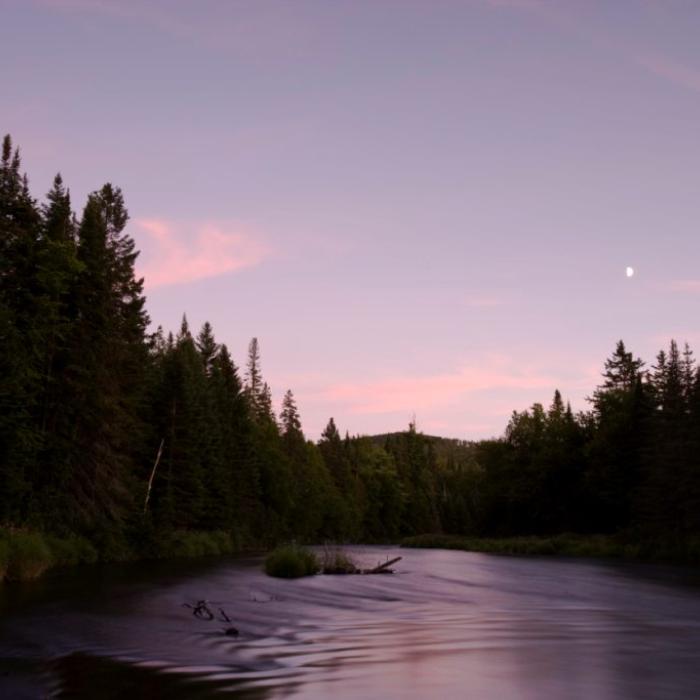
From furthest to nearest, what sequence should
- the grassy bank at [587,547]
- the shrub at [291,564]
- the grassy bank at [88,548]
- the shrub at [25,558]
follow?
the grassy bank at [587,547] → the shrub at [291,564] → the grassy bank at [88,548] → the shrub at [25,558]

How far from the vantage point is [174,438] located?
58719 mm

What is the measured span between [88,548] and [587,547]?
132 feet

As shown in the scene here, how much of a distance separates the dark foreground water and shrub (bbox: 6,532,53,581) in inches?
44.7

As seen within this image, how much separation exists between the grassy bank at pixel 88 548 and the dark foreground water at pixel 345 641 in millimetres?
1539

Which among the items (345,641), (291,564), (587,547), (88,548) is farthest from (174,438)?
(345,641)

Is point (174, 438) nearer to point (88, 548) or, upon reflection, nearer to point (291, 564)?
point (88, 548)

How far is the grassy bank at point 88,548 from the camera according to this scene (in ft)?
90.1

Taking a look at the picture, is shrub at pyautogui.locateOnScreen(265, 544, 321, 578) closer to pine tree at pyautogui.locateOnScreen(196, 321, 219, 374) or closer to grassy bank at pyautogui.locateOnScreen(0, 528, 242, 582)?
grassy bank at pyautogui.locateOnScreen(0, 528, 242, 582)

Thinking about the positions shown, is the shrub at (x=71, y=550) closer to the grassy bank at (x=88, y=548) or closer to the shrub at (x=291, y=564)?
the grassy bank at (x=88, y=548)

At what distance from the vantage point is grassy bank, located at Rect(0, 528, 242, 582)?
1081 inches

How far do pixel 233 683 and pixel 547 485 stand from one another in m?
80.1

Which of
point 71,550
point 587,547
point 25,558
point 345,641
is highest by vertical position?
point 25,558

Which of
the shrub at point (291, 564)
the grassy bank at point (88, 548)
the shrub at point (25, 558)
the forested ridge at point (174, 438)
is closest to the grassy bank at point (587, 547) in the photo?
the forested ridge at point (174, 438)

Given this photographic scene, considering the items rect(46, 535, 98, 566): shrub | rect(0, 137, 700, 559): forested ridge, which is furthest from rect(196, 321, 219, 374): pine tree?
rect(46, 535, 98, 566): shrub
